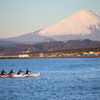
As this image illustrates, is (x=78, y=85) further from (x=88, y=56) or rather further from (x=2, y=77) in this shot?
(x=88, y=56)

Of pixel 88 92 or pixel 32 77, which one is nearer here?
pixel 88 92

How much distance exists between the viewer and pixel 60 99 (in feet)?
102

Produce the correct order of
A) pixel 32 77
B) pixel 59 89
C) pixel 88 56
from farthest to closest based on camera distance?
pixel 88 56 → pixel 32 77 → pixel 59 89

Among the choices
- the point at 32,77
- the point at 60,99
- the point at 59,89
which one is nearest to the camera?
the point at 60,99

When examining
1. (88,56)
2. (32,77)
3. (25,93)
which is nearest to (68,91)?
(25,93)

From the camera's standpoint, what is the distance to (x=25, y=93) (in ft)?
114

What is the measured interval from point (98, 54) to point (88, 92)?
15705 centimetres

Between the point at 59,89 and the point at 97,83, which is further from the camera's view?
the point at 97,83

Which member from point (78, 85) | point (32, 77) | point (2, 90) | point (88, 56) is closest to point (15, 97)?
point (2, 90)

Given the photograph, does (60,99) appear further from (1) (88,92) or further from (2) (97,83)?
(2) (97,83)

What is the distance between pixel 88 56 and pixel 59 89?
151 metres

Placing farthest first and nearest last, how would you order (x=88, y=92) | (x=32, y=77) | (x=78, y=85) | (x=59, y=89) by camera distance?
(x=32, y=77)
(x=78, y=85)
(x=59, y=89)
(x=88, y=92)

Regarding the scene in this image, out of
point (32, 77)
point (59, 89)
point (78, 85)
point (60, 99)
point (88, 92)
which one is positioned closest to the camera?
point (60, 99)

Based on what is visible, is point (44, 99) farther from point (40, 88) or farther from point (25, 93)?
point (40, 88)
